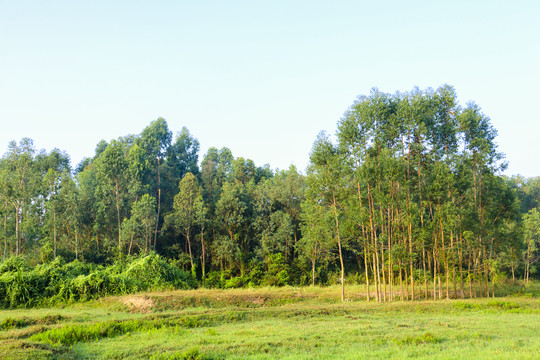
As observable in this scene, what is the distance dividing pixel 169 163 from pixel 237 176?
815 centimetres

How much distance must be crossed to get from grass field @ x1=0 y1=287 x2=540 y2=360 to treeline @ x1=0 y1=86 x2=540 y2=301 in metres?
6.02

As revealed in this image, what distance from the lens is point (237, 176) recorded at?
44.6 meters

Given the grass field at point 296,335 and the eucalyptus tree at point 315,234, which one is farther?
the eucalyptus tree at point 315,234

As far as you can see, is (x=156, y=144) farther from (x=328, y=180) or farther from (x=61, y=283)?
(x=328, y=180)

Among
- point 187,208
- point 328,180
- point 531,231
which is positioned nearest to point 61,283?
point 187,208

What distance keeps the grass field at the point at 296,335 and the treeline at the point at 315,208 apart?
19.8ft

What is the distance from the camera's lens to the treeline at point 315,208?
23.0 metres

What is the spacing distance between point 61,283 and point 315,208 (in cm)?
1632

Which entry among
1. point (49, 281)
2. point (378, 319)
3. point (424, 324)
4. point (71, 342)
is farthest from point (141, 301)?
point (424, 324)

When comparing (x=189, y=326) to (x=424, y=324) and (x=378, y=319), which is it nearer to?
(x=378, y=319)

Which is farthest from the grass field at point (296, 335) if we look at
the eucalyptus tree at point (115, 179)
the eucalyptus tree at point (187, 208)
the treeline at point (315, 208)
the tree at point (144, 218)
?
the eucalyptus tree at point (115, 179)

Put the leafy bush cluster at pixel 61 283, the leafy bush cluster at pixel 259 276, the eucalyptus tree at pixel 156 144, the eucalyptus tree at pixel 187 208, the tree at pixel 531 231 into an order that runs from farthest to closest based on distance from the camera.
Result: the eucalyptus tree at pixel 156 144
the tree at pixel 531 231
the eucalyptus tree at pixel 187 208
the leafy bush cluster at pixel 259 276
the leafy bush cluster at pixel 61 283

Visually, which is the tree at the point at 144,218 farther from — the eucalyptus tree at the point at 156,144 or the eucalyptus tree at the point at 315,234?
the eucalyptus tree at the point at 315,234

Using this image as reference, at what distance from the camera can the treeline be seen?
23.0 meters
